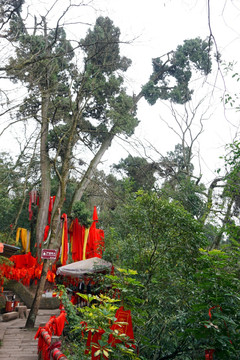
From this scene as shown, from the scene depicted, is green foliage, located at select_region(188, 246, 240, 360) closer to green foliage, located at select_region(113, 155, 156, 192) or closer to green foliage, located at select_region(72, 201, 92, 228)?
green foliage, located at select_region(72, 201, 92, 228)

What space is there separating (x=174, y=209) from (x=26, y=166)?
12.7m

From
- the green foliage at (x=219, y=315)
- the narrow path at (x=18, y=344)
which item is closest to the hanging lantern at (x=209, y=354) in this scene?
the green foliage at (x=219, y=315)

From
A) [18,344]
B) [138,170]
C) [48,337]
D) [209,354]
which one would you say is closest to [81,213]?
[138,170]

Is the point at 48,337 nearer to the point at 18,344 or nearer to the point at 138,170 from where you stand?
the point at 18,344

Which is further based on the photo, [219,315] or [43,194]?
[43,194]

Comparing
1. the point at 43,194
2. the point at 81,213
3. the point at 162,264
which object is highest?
the point at 43,194

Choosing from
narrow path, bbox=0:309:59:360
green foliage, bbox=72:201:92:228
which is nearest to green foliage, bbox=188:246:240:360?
narrow path, bbox=0:309:59:360

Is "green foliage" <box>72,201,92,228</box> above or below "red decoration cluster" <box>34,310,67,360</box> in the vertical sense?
above

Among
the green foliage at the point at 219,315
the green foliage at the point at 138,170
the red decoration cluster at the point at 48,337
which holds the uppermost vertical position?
the green foliage at the point at 138,170

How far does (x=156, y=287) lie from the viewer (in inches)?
261

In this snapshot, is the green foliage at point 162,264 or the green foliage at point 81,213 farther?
the green foliage at point 81,213

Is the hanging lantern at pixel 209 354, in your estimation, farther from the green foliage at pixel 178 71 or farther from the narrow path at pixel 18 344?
the green foliage at pixel 178 71

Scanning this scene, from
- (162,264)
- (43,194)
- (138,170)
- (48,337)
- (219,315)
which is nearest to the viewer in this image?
(219,315)

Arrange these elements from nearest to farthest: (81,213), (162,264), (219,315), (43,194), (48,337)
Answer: (219,315)
(48,337)
(162,264)
(81,213)
(43,194)
